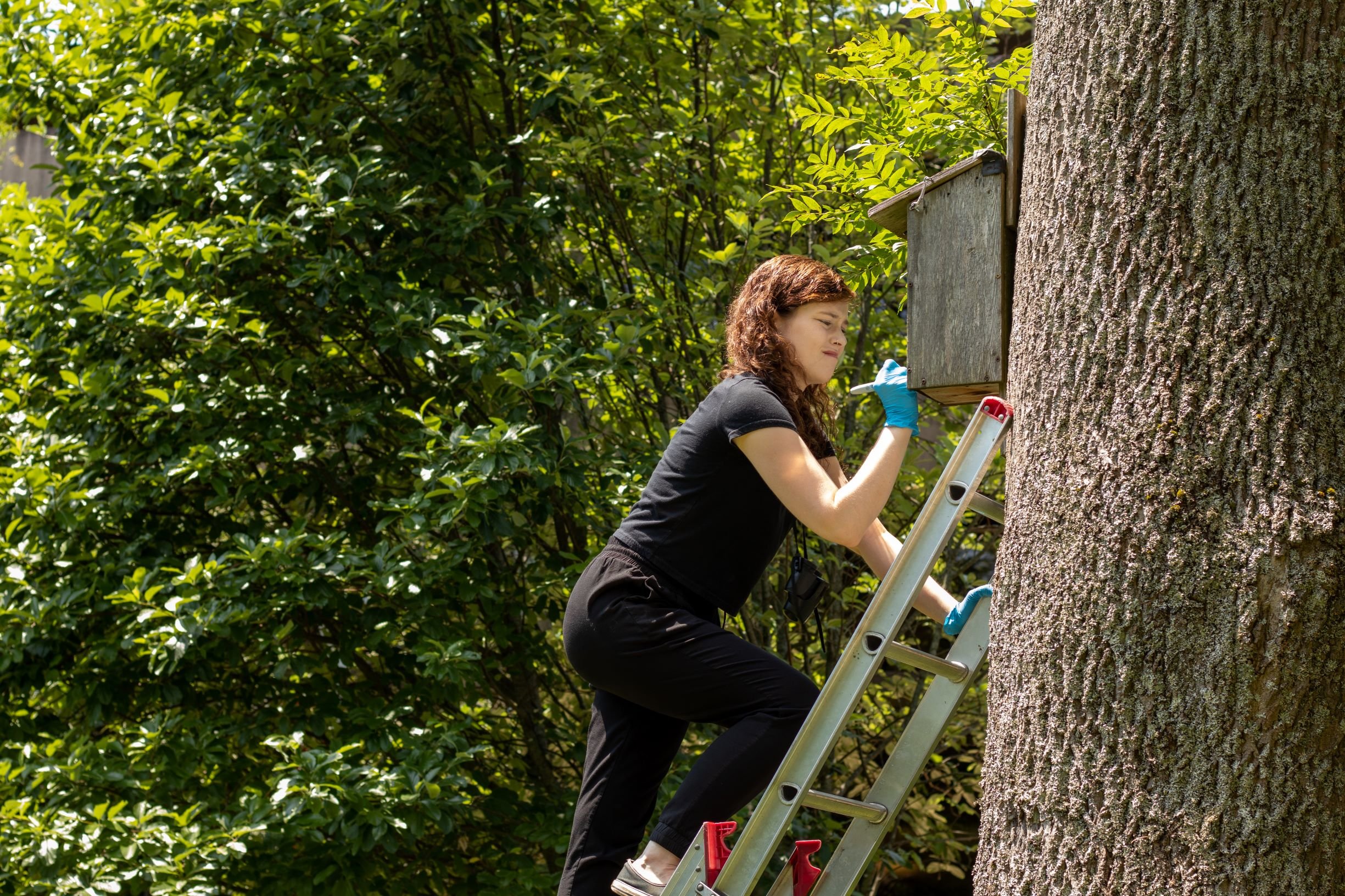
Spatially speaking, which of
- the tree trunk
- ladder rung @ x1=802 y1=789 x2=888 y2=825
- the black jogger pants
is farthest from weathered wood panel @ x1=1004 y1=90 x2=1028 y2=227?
ladder rung @ x1=802 y1=789 x2=888 y2=825

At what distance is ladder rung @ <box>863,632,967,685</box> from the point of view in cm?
233

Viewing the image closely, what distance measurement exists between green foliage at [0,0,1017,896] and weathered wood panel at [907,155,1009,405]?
1158 millimetres

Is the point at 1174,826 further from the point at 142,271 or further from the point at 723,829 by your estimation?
the point at 142,271

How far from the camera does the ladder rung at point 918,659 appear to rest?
Answer: 7.63 ft

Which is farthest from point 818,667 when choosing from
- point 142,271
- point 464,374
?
point 142,271

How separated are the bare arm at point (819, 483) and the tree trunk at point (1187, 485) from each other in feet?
1.69

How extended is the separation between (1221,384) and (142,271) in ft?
12.0

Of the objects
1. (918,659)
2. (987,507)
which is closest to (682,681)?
(918,659)

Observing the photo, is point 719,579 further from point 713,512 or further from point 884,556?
point 884,556

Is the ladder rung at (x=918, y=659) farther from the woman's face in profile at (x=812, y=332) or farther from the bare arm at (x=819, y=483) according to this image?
the woman's face in profile at (x=812, y=332)

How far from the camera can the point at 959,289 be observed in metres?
2.51

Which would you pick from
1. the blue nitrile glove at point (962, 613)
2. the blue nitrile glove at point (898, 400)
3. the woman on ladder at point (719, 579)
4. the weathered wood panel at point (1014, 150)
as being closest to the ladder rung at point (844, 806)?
the woman on ladder at point (719, 579)

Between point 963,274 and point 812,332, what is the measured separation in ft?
1.25

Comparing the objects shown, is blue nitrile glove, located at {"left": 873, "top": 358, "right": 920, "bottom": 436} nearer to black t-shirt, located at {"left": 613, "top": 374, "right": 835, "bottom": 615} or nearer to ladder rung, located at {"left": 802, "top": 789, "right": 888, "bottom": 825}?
black t-shirt, located at {"left": 613, "top": 374, "right": 835, "bottom": 615}
